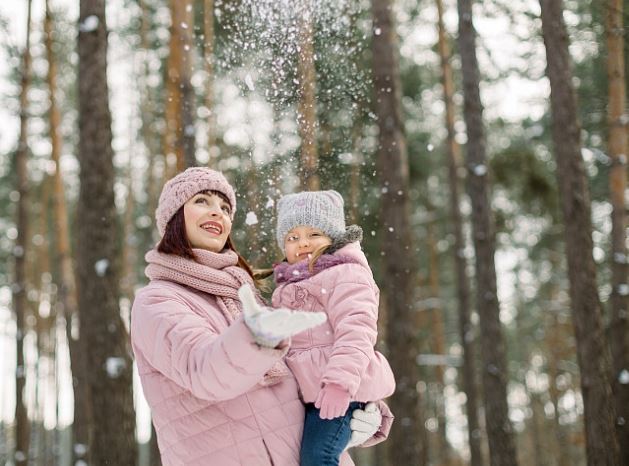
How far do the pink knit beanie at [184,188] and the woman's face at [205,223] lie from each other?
3 cm

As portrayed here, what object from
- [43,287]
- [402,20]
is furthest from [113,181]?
[43,287]

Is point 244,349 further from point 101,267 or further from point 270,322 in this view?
point 101,267

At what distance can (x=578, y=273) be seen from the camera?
845cm

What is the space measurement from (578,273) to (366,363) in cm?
672

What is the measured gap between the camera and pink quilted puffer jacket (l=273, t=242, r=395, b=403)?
7.49ft

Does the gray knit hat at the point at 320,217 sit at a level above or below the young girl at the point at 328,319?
above

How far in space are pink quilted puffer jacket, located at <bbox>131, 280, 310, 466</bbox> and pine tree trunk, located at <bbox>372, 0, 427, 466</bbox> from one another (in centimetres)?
578

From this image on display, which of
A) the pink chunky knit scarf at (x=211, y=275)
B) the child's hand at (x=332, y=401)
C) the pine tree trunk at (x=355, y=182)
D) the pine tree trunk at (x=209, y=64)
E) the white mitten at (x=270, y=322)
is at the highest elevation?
the pine tree trunk at (x=209, y=64)

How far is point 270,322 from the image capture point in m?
1.86

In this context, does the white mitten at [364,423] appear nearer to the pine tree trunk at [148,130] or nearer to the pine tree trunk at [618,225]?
the pine tree trunk at [618,225]

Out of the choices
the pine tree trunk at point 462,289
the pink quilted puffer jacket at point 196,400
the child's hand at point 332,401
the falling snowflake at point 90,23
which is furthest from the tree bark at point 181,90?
the pine tree trunk at point 462,289

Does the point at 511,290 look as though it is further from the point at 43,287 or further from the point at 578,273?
the point at 578,273

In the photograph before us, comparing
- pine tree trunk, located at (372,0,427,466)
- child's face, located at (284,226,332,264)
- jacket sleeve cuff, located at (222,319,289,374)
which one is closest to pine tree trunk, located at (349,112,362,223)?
child's face, located at (284,226,332,264)

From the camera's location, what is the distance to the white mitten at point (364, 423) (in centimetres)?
244
